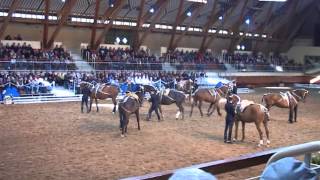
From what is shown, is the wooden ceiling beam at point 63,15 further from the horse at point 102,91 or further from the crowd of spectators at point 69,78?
the horse at point 102,91

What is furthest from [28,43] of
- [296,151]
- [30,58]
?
[296,151]

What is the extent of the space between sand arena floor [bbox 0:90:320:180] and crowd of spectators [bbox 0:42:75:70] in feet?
26.8

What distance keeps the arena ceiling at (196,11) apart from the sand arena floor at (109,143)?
44.1 feet

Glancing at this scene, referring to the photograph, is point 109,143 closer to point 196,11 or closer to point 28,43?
point 28,43

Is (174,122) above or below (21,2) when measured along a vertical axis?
below

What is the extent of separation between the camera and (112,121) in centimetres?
1695

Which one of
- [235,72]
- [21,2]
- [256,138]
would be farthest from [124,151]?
[235,72]

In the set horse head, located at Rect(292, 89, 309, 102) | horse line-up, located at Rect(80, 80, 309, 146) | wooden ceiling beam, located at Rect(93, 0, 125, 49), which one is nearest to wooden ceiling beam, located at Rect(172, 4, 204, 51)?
wooden ceiling beam, located at Rect(93, 0, 125, 49)

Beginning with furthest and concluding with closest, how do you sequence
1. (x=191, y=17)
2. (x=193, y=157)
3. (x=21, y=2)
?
(x=191, y=17) → (x=21, y=2) → (x=193, y=157)

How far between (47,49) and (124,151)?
2176 centimetres

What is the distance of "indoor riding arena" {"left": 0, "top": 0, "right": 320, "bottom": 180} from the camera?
9812mm

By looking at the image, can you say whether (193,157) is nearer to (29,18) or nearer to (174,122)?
(174,122)

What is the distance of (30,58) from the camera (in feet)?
93.6

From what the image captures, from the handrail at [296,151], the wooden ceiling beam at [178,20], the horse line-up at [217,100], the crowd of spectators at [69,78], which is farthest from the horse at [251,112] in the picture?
the wooden ceiling beam at [178,20]
